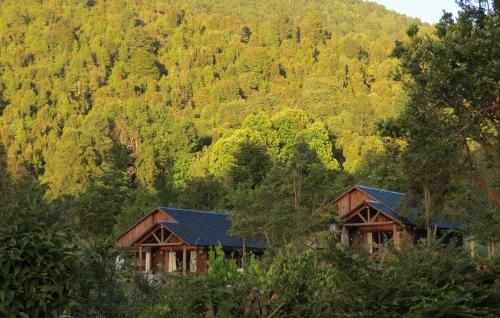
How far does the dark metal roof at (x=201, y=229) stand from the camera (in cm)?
4309

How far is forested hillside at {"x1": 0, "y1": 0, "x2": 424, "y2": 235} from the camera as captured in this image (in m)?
87.6

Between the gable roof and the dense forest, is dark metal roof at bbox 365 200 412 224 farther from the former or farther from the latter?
the dense forest

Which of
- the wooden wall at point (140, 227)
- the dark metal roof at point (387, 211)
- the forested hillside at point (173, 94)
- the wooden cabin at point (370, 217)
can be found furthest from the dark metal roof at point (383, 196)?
the forested hillside at point (173, 94)

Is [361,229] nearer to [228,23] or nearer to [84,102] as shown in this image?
[84,102]

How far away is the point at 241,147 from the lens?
72.0m

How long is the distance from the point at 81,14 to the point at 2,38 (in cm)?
2142

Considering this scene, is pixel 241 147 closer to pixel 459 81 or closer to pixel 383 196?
pixel 383 196

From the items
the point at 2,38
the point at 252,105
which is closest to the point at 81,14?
the point at 2,38

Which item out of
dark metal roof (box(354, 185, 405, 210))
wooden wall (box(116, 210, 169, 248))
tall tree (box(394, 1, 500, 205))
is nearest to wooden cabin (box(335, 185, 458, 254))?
dark metal roof (box(354, 185, 405, 210))

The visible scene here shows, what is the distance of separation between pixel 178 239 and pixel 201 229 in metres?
1.57

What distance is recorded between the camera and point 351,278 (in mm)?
13750

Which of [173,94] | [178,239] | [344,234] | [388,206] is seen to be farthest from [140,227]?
[173,94]

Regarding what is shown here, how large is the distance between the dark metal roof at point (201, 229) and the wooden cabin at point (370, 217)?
16.0 ft

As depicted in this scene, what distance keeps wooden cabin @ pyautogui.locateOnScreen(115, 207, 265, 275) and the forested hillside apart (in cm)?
1498
